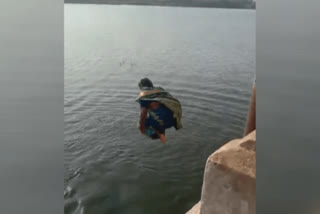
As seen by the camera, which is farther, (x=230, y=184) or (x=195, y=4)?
(x=195, y=4)

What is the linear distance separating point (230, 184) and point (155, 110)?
45 centimetres

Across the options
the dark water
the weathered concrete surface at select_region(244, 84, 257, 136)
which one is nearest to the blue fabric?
the dark water

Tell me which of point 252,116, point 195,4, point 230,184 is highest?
point 195,4

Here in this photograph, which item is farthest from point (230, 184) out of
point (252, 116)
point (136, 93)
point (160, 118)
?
point (136, 93)

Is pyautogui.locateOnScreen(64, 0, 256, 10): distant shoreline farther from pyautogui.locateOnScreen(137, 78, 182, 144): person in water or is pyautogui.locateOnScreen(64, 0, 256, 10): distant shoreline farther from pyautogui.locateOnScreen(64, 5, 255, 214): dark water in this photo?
pyautogui.locateOnScreen(137, 78, 182, 144): person in water

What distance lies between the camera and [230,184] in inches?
49.9

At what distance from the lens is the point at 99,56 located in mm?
2016

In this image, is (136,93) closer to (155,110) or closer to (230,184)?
(155,110)

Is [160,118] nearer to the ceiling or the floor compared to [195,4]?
nearer to the floor

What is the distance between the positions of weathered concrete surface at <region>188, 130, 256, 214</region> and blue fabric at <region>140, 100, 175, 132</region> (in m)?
0.25

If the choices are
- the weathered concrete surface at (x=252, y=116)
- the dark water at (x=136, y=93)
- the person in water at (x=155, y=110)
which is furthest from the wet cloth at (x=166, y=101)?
the weathered concrete surface at (x=252, y=116)
